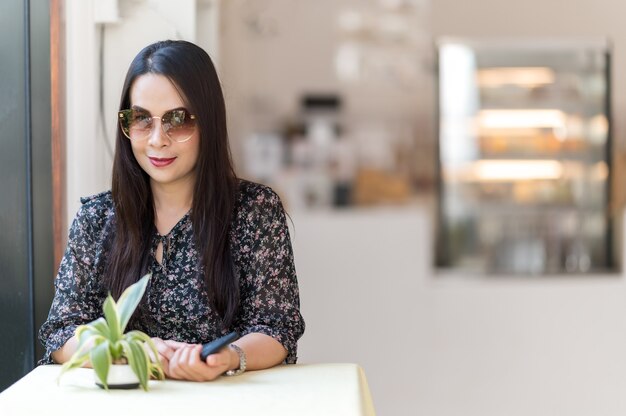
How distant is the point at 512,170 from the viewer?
7051mm

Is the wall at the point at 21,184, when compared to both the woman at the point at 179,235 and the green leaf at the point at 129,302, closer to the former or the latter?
the woman at the point at 179,235

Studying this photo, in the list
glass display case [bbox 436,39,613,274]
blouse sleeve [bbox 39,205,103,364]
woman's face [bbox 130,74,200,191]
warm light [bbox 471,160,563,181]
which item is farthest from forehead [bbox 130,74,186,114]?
warm light [bbox 471,160,563,181]

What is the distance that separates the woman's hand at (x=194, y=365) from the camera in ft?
6.13

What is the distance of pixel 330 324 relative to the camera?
4973mm

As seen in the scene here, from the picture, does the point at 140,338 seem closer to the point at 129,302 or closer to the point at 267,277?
the point at 129,302

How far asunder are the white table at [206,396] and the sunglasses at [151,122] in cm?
50

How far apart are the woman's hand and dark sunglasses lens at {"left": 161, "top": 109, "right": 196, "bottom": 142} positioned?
1.54 feet

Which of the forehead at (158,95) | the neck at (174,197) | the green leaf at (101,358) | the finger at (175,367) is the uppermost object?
the forehead at (158,95)

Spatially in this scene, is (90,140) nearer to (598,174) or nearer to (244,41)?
(244,41)

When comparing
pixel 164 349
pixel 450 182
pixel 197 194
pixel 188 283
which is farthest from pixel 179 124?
pixel 450 182

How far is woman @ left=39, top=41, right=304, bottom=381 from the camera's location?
2.15 metres

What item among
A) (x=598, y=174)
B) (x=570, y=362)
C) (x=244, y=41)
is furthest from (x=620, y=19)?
(x=570, y=362)

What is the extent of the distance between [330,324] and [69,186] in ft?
7.78

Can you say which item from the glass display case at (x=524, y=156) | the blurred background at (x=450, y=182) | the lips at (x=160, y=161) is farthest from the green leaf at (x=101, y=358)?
the glass display case at (x=524, y=156)
